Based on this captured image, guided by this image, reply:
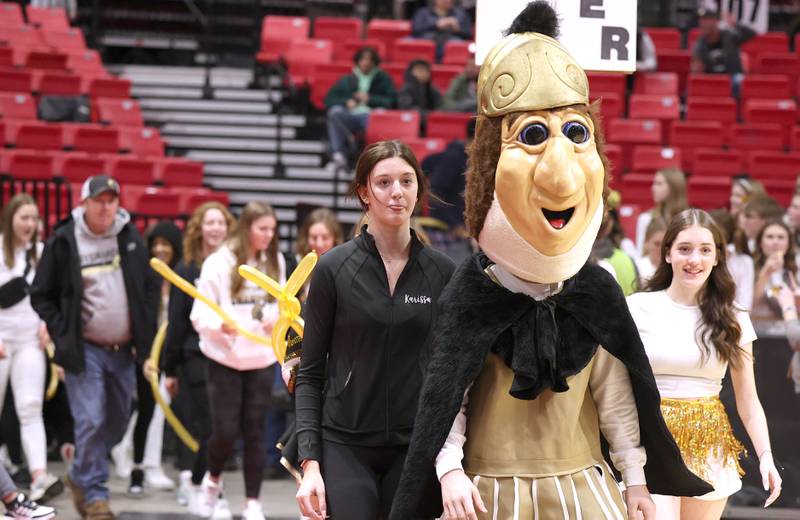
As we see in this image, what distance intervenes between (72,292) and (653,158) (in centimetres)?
728

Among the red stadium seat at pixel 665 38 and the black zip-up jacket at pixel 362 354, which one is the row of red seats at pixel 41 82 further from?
the black zip-up jacket at pixel 362 354

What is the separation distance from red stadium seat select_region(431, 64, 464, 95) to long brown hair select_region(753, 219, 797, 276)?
20.9 ft

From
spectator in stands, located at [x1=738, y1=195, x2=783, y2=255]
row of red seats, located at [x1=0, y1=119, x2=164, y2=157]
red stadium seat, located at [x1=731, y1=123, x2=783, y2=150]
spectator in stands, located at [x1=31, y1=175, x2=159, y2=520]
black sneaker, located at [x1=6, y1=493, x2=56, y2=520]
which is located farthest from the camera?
red stadium seat, located at [x1=731, y1=123, x2=783, y2=150]

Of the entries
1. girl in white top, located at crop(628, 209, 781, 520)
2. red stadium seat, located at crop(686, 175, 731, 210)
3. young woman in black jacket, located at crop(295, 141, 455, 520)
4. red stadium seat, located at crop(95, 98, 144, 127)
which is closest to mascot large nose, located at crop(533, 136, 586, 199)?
young woman in black jacket, located at crop(295, 141, 455, 520)

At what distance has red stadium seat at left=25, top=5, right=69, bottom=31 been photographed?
1566 centimetres


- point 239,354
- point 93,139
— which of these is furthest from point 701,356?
point 93,139

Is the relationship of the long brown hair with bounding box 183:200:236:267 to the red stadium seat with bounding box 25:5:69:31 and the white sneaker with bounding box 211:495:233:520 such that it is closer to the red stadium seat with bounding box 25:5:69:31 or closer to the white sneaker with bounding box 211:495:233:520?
the white sneaker with bounding box 211:495:233:520

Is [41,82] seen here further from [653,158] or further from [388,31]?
[653,158]

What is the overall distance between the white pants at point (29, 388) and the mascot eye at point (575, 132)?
16.2ft

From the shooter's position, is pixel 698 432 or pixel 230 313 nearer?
pixel 698 432

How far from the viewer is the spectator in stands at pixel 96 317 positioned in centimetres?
711

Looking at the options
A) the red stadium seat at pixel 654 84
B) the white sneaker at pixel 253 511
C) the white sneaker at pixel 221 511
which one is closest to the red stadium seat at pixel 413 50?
the red stadium seat at pixel 654 84

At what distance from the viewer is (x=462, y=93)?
13453 mm

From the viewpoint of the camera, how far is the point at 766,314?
7688 mm
